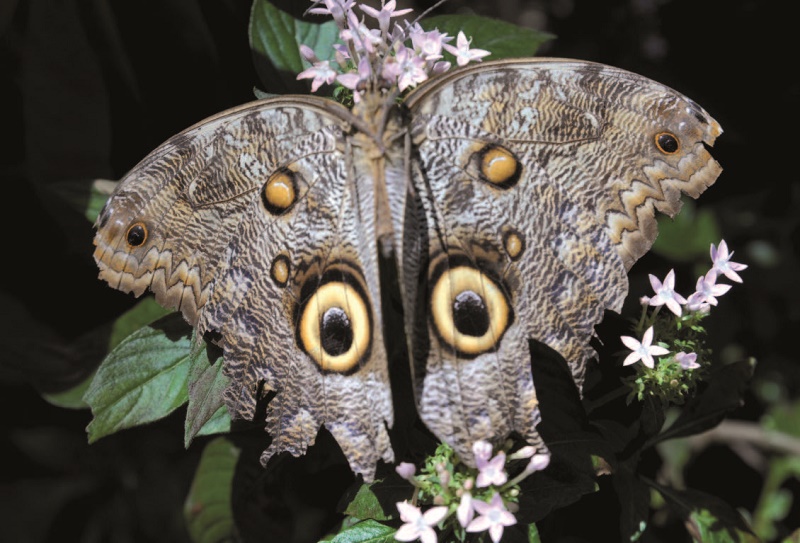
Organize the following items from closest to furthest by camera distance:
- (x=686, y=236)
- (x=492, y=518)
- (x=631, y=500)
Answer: (x=492, y=518), (x=631, y=500), (x=686, y=236)

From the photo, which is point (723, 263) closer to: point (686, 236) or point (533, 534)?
point (533, 534)

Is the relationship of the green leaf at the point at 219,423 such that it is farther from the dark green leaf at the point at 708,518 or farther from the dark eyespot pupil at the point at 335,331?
the dark green leaf at the point at 708,518

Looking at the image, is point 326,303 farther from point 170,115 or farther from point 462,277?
point 170,115

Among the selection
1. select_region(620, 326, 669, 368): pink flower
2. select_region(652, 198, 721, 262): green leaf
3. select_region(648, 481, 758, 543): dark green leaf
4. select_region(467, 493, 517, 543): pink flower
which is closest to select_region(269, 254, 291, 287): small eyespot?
select_region(467, 493, 517, 543): pink flower

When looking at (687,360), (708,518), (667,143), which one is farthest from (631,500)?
(667,143)

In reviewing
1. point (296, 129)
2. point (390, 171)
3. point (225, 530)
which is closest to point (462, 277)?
point (390, 171)

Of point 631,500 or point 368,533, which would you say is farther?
point 631,500
